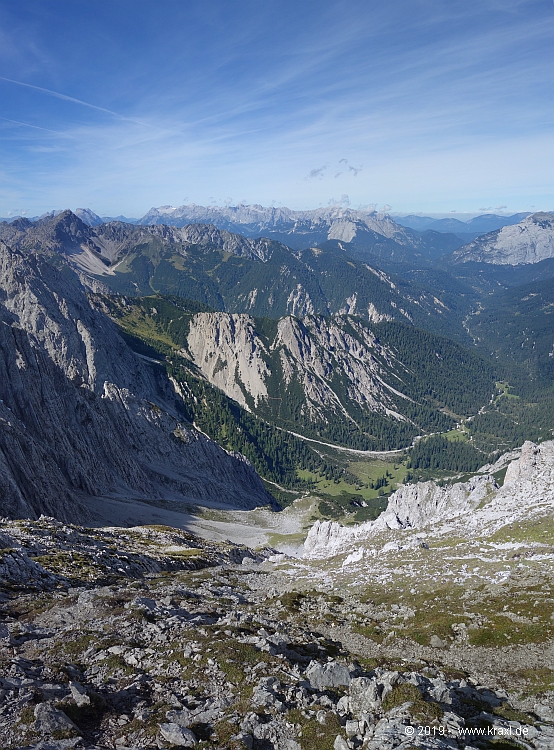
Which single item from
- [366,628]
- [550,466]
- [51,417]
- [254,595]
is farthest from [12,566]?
[550,466]

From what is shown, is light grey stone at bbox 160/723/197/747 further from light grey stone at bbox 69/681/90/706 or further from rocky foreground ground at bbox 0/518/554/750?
light grey stone at bbox 69/681/90/706

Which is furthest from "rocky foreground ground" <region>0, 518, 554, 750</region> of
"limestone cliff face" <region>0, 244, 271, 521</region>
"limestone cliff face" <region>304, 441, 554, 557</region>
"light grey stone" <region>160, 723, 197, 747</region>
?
"limestone cliff face" <region>0, 244, 271, 521</region>

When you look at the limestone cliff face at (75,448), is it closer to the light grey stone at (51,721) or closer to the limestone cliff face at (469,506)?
the limestone cliff face at (469,506)

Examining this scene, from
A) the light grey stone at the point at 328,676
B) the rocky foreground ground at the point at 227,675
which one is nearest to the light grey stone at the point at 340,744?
the rocky foreground ground at the point at 227,675

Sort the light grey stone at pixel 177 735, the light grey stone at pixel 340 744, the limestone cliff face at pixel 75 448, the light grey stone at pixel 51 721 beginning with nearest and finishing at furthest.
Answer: the light grey stone at pixel 340 744, the light grey stone at pixel 51 721, the light grey stone at pixel 177 735, the limestone cliff face at pixel 75 448

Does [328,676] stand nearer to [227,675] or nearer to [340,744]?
[227,675]

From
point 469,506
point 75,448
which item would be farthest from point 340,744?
point 75,448
